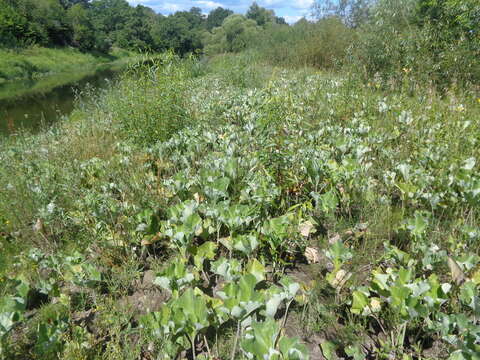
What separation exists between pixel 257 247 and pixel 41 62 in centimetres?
4587

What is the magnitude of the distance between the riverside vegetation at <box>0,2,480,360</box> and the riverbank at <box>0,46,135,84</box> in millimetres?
32327

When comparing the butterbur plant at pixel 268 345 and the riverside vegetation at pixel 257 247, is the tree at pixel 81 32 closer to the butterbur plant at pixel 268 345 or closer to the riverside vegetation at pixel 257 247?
the riverside vegetation at pixel 257 247

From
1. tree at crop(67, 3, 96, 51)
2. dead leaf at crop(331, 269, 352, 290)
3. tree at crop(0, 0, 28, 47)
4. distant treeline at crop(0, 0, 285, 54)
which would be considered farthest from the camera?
tree at crop(67, 3, 96, 51)

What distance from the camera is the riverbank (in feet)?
102

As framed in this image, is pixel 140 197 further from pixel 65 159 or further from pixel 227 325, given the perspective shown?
pixel 65 159

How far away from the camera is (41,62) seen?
38062 mm

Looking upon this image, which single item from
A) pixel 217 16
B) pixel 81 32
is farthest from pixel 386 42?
pixel 217 16

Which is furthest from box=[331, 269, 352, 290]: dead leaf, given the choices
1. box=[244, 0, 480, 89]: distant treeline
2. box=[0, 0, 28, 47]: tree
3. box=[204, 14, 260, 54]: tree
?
box=[0, 0, 28, 47]: tree

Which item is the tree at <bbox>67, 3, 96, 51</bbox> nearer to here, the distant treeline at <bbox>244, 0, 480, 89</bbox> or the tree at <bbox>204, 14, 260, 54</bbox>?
the tree at <bbox>204, 14, 260, 54</bbox>

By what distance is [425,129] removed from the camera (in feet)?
11.8

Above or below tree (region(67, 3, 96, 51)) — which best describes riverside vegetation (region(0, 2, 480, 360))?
below

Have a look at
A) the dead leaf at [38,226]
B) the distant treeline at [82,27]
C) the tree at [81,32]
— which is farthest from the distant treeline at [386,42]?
the tree at [81,32]

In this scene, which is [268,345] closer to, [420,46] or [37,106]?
[420,46]

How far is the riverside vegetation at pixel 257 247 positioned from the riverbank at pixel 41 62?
106 ft
